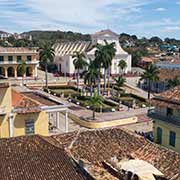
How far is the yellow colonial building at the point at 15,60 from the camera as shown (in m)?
72.0

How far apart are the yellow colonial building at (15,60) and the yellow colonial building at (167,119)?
4604 cm

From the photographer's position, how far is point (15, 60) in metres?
73.1

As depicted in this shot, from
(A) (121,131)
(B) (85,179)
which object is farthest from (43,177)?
(A) (121,131)

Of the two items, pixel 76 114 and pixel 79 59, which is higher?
pixel 79 59

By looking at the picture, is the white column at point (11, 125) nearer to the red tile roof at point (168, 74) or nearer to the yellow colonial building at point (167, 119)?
the yellow colonial building at point (167, 119)

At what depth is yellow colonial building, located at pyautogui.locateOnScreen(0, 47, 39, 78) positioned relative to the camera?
7200 cm

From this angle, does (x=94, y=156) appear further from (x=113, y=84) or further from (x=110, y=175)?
(x=113, y=84)

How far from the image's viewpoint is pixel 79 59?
59906 mm

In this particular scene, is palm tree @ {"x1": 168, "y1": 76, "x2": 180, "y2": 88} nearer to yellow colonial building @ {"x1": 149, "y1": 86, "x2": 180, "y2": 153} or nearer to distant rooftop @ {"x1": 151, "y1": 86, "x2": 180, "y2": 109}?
yellow colonial building @ {"x1": 149, "y1": 86, "x2": 180, "y2": 153}

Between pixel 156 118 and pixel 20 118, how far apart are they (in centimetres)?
1325

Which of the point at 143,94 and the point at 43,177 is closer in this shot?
the point at 43,177

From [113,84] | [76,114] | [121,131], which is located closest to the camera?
[121,131]

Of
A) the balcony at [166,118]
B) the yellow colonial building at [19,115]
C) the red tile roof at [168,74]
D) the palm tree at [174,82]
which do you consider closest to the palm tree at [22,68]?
the red tile roof at [168,74]

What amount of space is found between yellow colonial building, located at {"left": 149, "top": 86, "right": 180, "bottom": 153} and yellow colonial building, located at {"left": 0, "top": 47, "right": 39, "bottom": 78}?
46.0 metres
